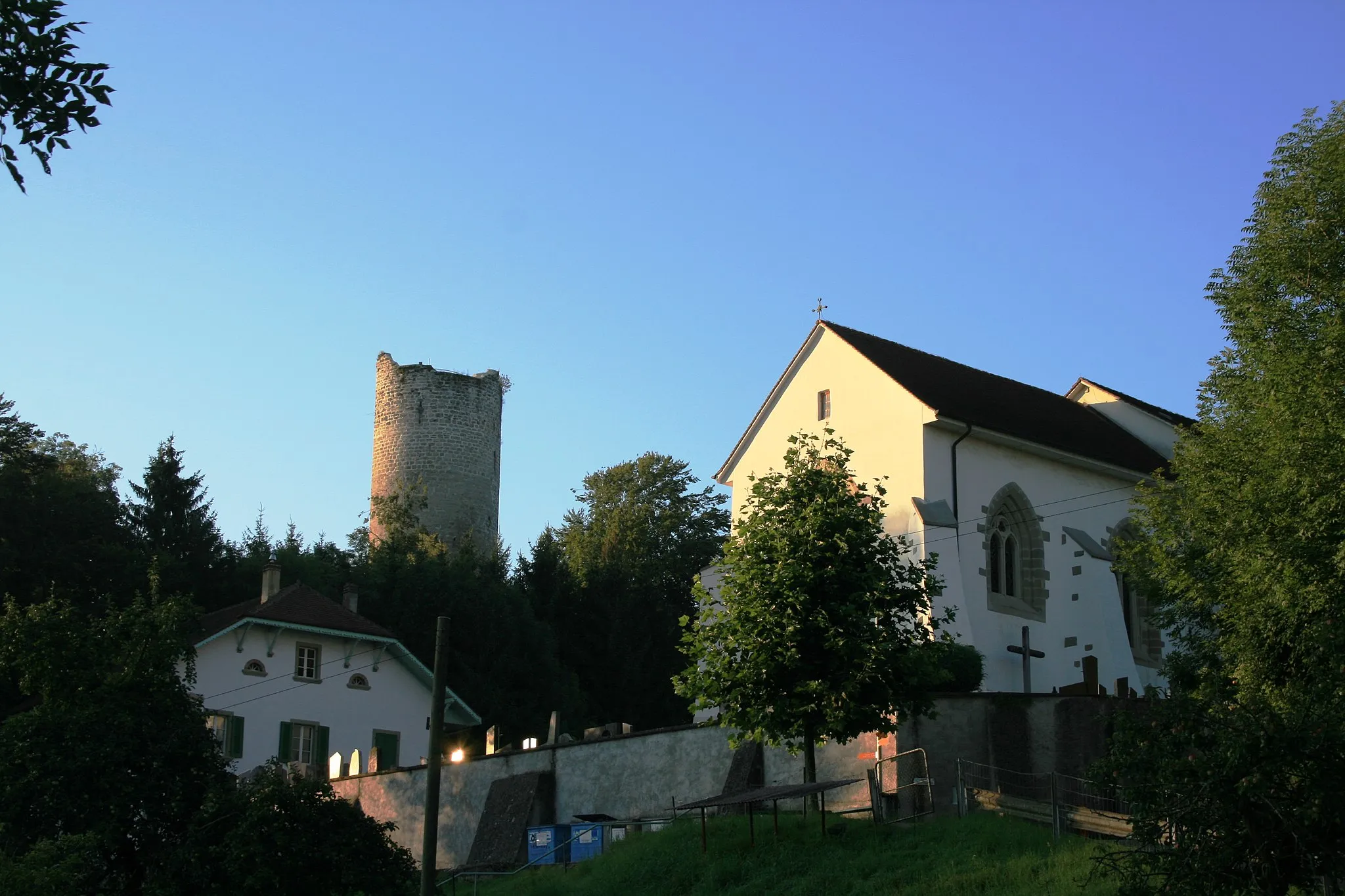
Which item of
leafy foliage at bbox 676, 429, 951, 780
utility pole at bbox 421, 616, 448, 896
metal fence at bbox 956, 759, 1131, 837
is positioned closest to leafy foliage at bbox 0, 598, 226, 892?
utility pole at bbox 421, 616, 448, 896

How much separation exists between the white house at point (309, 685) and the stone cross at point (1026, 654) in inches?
533

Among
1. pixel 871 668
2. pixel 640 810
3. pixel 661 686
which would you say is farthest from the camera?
pixel 661 686

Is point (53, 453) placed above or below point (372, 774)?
above

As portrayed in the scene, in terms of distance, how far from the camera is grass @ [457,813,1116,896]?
1998 centimetres

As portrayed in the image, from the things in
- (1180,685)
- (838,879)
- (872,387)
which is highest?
(872,387)

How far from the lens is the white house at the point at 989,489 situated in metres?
34.2

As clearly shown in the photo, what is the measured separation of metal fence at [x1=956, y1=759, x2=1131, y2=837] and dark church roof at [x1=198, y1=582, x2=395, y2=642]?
2015 centimetres

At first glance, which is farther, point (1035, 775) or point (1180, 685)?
point (1035, 775)

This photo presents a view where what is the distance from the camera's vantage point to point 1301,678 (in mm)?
20531

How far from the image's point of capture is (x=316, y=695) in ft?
131

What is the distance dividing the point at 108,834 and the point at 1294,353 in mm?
17911

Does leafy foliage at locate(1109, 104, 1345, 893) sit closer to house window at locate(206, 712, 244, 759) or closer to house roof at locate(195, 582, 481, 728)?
house roof at locate(195, 582, 481, 728)

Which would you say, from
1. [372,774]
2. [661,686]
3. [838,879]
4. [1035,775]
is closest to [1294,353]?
[1035,775]

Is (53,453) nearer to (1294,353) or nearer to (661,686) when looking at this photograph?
(661,686)
